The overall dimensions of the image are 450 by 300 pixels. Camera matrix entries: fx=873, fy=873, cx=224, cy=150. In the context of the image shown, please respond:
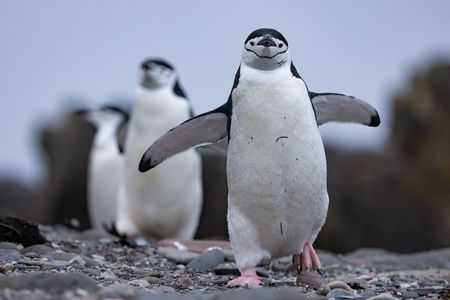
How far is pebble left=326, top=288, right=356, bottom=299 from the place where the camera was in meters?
4.38

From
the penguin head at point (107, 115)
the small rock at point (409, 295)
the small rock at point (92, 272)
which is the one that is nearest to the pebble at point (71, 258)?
the small rock at point (92, 272)

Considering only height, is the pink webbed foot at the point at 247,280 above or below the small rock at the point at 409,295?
above

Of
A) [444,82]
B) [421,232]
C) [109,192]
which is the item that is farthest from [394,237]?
[109,192]

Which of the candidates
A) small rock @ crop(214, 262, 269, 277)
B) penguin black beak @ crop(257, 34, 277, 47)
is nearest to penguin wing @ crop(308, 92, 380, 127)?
penguin black beak @ crop(257, 34, 277, 47)

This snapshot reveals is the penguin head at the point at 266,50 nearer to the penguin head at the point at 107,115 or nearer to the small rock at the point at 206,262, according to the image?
the small rock at the point at 206,262

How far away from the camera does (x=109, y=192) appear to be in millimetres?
11133

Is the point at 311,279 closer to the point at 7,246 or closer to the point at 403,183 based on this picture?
the point at 7,246

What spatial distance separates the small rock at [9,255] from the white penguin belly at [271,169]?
49.1 inches

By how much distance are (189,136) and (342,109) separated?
0.96 m

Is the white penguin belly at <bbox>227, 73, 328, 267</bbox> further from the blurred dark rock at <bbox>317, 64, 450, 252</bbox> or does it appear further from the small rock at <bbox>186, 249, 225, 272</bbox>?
the blurred dark rock at <bbox>317, 64, 450, 252</bbox>

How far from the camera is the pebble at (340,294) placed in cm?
438

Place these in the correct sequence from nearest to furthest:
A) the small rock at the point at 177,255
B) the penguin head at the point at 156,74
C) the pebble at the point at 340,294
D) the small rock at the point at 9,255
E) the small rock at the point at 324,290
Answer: the pebble at the point at 340,294 < the small rock at the point at 324,290 < the small rock at the point at 9,255 < the small rock at the point at 177,255 < the penguin head at the point at 156,74

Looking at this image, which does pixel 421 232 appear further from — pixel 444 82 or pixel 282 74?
pixel 282 74

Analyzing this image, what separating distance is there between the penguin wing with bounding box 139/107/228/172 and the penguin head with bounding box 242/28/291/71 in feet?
1.38
